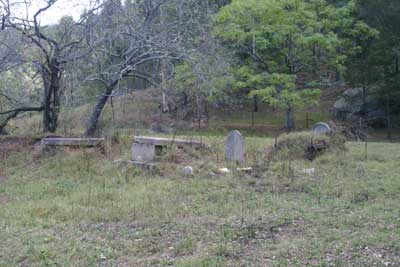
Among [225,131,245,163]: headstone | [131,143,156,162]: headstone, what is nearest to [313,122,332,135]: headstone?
[225,131,245,163]: headstone

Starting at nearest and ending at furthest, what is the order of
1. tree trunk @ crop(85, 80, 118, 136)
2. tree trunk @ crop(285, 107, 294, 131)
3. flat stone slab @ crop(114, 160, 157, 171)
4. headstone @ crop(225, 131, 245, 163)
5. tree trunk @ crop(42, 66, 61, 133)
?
flat stone slab @ crop(114, 160, 157, 171), headstone @ crop(225, 131, 245, 163), tree trunk @ crop(85, 80, 118, 136), tree trunk @ crop(42, 66, 61, 133), tree trunk @ crop(285, 107, 294, 131)

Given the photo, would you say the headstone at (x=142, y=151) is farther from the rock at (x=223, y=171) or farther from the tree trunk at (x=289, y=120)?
the tree trunk at (x=289, y=120)

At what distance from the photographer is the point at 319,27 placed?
959 inches

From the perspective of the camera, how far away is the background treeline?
1258cm

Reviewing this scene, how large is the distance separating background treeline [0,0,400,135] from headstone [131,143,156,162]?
2.38 metres

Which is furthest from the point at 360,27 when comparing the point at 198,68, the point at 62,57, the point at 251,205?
the point at 251,205

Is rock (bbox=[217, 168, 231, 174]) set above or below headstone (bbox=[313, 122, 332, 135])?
below

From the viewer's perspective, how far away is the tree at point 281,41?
24.0 m

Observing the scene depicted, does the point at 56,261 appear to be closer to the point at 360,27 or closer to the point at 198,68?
the point at 198,68

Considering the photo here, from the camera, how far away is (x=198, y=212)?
22.2 ft

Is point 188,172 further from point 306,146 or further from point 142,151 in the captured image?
point 306,146

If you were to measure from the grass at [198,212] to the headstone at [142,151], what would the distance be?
307 millimetres

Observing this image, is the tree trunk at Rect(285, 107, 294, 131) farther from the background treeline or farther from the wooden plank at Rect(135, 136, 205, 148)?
the wooden plank at Rect(135, 136, 205, 148)

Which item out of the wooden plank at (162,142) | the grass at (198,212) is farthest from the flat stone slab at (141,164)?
the wooden plank at (162,142)
